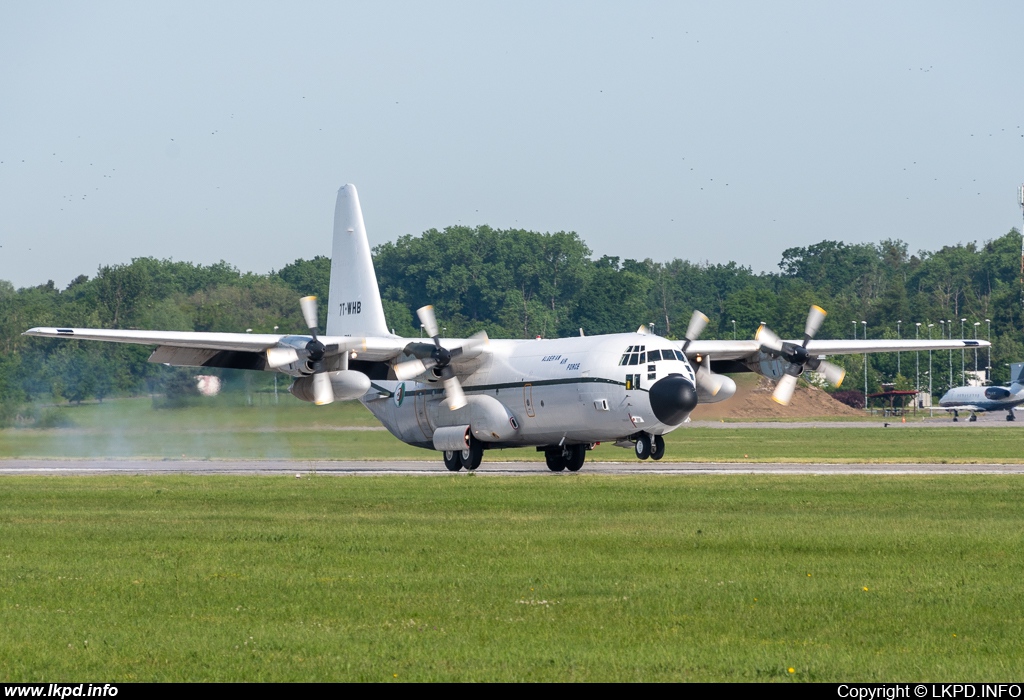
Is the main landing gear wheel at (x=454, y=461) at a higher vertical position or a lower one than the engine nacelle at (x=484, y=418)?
lower

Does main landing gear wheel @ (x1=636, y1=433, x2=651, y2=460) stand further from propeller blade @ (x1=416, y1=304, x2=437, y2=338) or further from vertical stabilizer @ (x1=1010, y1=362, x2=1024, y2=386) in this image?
vertical stabilizer @ (x1=1010, y1=362, x2=1024, y2=386)

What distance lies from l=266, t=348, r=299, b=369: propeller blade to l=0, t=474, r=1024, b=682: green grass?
8811mm

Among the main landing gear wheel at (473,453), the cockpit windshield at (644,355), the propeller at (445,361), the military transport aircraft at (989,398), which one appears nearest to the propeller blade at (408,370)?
the propeller at (445,361)

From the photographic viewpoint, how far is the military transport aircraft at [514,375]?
33125mm

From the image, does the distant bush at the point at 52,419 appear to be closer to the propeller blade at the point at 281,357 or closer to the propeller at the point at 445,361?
the propeller blade at the point at 281,357

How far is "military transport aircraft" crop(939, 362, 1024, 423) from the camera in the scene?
10088cm

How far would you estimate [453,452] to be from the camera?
3756 centimetres

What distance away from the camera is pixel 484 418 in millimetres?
36125

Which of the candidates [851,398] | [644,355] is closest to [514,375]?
[644,355]

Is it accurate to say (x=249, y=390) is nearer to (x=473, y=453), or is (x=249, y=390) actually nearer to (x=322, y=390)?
(x=473, y=453)

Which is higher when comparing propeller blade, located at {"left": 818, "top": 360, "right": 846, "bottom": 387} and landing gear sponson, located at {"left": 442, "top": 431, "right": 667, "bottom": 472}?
propeller blade, located at {"left": 818, "top": 360, "right": 846, "bottom": 387}

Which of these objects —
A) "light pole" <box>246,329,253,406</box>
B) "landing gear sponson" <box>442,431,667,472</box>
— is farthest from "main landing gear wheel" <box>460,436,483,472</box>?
"light pole" <box>246,329,253,406</box>

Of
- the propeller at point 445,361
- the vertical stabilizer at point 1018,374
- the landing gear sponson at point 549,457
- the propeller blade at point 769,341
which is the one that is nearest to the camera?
the propeller at point 445,361

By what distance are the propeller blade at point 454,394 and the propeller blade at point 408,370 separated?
1214 millimetres
